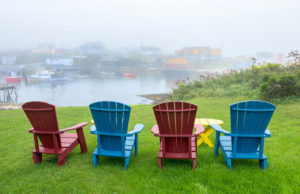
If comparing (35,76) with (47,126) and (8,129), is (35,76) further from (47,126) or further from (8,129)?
(47,126)

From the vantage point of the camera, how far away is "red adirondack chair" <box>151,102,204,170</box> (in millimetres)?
2955

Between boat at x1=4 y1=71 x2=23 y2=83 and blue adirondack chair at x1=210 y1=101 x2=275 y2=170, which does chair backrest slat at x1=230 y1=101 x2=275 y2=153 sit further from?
boat at x1=4 y1=71 x2=23 y2=83

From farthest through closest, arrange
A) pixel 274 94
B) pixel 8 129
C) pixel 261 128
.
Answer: pixel 274 94
pixel 8 129
pixel 261 128

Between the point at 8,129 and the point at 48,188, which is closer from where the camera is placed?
the point at 48,188

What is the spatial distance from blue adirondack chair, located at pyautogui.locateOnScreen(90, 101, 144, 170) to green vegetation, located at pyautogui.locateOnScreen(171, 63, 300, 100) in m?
7.22

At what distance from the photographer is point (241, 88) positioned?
1163 cm

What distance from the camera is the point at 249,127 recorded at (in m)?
2.94

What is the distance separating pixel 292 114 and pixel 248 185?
4976 mm

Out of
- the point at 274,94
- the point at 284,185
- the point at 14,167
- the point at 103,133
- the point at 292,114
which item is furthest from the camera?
the point at 274,94

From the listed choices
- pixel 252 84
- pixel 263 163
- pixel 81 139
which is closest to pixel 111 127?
pixel 81 139

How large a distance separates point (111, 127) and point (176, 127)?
89 centimetres

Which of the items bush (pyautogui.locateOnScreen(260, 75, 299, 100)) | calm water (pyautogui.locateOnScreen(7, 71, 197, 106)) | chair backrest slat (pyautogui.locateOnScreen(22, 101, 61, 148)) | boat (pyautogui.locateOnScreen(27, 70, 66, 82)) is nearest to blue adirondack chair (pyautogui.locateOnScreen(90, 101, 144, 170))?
chair backrest slat (pyautogui.locateOnScreen(22, 101, 61, 148))

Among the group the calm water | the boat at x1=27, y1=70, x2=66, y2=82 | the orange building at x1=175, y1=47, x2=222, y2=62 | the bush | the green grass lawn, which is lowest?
the calm water

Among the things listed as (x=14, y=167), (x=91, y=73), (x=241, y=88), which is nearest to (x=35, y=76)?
(x=91, y=73)
